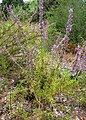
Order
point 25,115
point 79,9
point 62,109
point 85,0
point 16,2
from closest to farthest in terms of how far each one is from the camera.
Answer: point 25,115 < point 62,109 < point 79,9 < point 85,0 < point 16,2

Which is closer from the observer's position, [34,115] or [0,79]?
[34,115]

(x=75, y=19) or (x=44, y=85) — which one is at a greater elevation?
(x=75, y=19)

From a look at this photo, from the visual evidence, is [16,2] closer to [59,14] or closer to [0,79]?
[59,14]

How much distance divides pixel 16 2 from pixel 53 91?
822cm

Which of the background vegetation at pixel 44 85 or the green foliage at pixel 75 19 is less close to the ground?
the green foliage at pixel 75 19

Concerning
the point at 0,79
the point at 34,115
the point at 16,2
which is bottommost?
the point at 34,115

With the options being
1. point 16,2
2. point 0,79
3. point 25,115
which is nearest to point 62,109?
point 25,115

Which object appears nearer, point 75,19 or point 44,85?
point 44,85

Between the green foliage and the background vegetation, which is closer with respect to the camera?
the background vegetation

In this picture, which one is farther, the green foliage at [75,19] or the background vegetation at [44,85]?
the green foliage at [75,19]

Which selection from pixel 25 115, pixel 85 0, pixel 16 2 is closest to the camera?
pixel 25 115

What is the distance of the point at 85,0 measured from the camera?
25.6 ft

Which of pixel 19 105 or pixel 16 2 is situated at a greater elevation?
pixel 16 2

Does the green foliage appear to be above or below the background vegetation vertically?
above
